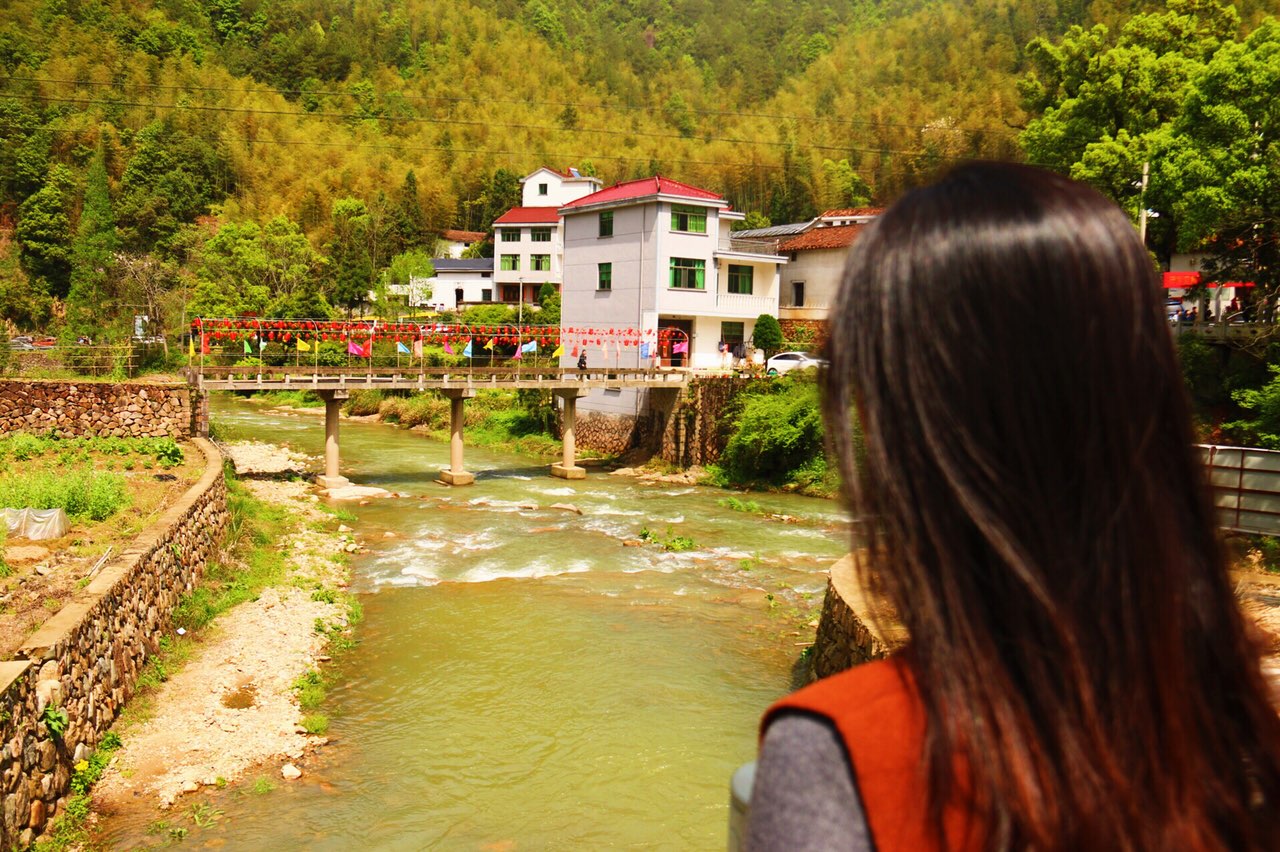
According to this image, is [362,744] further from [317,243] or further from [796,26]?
[796,26]

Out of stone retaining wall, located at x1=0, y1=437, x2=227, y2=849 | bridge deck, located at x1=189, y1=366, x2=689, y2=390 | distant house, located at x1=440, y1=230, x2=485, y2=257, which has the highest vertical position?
distant house, located at x1=440, y1=230, x2=485, y2=257

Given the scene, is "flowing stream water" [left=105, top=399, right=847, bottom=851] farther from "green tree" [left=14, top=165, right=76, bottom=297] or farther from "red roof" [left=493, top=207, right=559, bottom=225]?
"green tree" [left=14, top=165, right=76, bottom=297]

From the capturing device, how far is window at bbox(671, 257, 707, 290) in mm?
30641

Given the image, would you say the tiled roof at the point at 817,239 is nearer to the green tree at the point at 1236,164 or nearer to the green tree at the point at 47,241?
the green tree at the point at 1236,164

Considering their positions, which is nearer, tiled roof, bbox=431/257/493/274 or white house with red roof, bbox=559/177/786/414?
white house with red roof, bbox=559/177/786/414

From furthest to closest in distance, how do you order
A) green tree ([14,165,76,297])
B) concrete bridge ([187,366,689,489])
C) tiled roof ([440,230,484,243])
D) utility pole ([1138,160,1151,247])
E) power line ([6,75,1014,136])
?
1. power line ([6,75,1014,136])
2. tiled roof ([440,230,484,243])
3. green tree ([14,165,76,297])
4. concrete bridge ([187,366,689,489])
5. utility pole ([1138,160,1151,247])

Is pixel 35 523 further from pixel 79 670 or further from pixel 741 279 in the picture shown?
pixel 741 279

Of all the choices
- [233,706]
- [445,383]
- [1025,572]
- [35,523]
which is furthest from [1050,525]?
[445,383]

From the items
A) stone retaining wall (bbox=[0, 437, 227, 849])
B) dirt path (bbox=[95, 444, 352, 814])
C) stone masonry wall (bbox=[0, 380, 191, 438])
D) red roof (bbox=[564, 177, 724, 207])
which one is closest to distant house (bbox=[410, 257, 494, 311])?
red roof (bbox=[564, 177, 724, 207])

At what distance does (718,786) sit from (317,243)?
179ft

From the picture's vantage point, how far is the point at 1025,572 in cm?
89

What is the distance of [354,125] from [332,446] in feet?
189

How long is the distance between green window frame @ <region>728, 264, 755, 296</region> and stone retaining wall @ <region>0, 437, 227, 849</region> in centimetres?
2311

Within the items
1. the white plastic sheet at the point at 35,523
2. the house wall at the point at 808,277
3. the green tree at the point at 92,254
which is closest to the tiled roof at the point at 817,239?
the house wall at the point at 808,277
